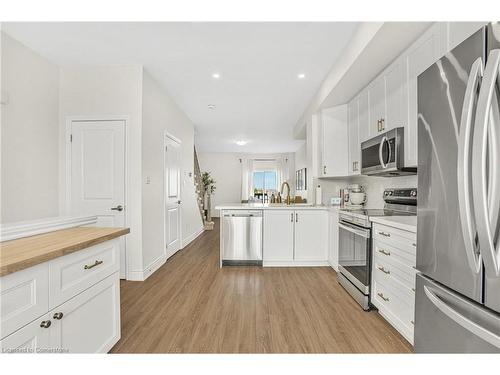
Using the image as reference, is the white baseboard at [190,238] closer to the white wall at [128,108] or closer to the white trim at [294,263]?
the white wall at [128,108]

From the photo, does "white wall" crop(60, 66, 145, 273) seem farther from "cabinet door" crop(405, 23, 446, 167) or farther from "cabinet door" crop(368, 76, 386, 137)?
"cabinet door" crop(405, 23, 446, 167)

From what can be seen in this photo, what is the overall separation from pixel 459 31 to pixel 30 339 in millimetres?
2872

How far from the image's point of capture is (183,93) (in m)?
3.77

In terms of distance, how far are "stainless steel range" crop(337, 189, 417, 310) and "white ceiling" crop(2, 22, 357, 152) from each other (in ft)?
5.83

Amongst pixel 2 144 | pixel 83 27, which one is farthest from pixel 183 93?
pixel 2 144

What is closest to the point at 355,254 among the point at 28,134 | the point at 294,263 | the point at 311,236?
the point at 311,236

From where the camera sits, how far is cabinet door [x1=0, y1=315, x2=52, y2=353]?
0.89 m

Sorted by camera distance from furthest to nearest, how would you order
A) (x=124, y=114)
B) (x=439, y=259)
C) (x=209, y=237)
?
(x=209, y=237), (x=124, y=114), (x=439, y=259)

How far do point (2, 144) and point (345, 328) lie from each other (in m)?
3.63

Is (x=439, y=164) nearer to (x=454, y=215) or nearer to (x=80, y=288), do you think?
(x=454, y=215)

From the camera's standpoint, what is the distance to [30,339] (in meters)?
0.98

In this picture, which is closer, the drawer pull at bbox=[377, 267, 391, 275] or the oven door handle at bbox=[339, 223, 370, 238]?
the drawer pull at bbox=[377, 267, 391, 275]

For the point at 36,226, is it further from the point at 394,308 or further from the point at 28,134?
the point at 394,308

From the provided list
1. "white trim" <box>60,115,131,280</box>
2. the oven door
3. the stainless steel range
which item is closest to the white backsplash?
the stainless steel range
